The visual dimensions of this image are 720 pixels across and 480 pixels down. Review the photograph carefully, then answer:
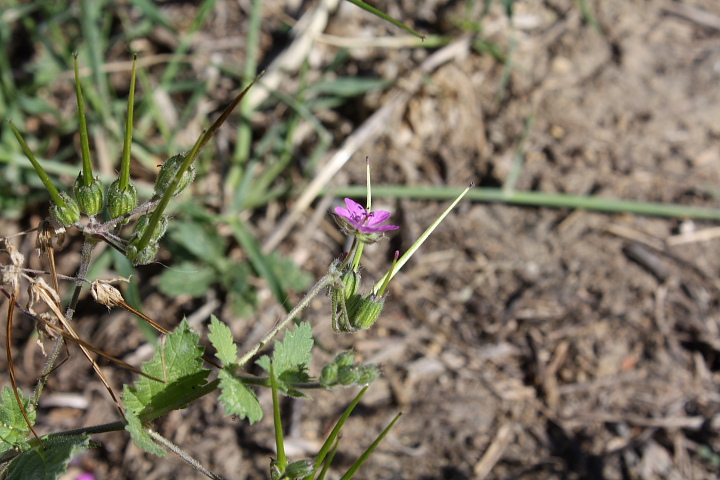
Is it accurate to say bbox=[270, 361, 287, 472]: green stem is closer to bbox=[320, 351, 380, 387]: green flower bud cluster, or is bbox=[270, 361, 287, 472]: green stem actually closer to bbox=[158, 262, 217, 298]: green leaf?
bbox=[320, 351, 380, 387]: green flower bud cluster

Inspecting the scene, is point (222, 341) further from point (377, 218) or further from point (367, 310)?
point (377, 218)

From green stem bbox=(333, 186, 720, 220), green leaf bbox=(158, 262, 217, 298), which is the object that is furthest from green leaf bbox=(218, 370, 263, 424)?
green stem bbox=(333, 186, 720, 220)

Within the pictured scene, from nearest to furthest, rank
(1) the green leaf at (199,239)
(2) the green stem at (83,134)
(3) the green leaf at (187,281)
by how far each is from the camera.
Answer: (2) the green stem at (83,134)
(3) the green leaf at (187,281)
(1) the green leaf at (199,239)

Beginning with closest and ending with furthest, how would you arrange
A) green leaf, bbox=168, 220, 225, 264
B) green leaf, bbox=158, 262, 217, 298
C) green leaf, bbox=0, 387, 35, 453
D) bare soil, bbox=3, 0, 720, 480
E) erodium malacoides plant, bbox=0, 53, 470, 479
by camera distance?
erodium malacoides plant, bbox=0, 53, 470, 479 < green leaf, bbox=0, 387, 35, 453 < bare soil, bbox=3, 0, 720, 480 < green leaf, bbox=158, 262, 217, 298 < green leaf, bbox=168, 220, 225, 264

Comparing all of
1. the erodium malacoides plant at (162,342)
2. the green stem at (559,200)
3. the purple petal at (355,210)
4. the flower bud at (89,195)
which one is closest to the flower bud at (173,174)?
the erodium malacoides plant at (162,342)

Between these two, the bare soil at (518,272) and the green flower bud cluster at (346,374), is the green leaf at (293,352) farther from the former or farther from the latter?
the bare soil at (518,272)

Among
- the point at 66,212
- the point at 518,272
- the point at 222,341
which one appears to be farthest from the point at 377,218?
the point at 518,272
